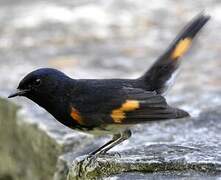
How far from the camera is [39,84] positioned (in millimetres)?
4398

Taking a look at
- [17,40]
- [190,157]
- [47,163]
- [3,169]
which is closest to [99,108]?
[190,157]

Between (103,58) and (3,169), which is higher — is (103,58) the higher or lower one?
the higher one

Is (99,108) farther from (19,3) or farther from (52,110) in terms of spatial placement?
(19,3)

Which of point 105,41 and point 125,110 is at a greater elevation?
point 105,41

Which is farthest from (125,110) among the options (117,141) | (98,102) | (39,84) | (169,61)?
(169,61)

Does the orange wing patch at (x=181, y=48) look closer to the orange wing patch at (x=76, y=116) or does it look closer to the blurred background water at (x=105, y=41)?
the blurred background water at (x=105, y=41)

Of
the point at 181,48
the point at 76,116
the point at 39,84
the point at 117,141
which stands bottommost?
the point at 117,141

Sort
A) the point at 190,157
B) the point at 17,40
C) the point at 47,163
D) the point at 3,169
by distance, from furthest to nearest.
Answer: the point at 17,40 < the point at 3,169 < the point at 47,163 < the point at 190,157

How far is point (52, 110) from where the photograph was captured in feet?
14.4

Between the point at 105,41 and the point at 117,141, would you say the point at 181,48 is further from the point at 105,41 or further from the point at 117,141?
the point at 105,41

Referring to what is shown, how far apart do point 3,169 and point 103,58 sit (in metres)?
1.47

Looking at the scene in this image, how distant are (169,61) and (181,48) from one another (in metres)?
0.12

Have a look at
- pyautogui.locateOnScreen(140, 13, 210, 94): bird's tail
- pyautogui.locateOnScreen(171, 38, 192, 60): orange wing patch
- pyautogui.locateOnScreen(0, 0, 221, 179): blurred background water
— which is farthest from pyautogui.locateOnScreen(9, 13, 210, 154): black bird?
pyautogui.locateOnScreen(0, 0, 221, 179): blurred background water

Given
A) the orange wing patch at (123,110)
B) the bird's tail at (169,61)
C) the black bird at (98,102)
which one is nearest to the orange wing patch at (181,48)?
the bird's tail at (169,61)
